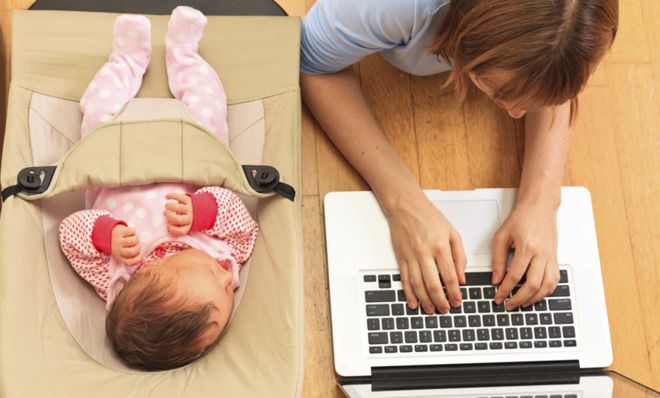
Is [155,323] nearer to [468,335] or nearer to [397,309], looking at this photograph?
[397,309]

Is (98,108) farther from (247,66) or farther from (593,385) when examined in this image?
(593,385)

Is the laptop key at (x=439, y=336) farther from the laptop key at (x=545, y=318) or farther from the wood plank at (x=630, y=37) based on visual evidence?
the wood plank at (x=630, y=37)

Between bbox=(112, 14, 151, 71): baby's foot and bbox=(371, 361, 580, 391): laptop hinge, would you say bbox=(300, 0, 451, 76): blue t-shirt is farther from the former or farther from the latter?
bbox=(371, 361, 580, 391): laptop hinge

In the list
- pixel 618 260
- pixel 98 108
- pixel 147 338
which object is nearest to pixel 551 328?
pixel 618 260

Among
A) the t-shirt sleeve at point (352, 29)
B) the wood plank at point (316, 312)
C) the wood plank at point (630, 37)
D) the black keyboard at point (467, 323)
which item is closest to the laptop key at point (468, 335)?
the black keyboard at point (467, 323)

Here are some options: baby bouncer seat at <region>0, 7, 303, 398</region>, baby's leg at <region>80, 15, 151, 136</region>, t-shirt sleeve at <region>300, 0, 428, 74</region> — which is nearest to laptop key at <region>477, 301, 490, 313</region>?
baby bouncer seat at <region>0, 7, 303, 398</region>

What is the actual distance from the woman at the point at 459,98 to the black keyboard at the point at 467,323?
0.02 meters

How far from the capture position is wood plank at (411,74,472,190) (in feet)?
4.39

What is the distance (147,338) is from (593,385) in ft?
2.13

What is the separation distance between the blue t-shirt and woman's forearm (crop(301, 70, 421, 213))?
0.09ft

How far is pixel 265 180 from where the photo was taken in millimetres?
1086

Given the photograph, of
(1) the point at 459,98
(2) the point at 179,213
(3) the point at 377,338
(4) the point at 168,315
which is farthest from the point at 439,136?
(4) the point at 168,315

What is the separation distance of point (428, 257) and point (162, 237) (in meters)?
0.41

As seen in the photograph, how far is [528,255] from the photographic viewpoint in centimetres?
118
